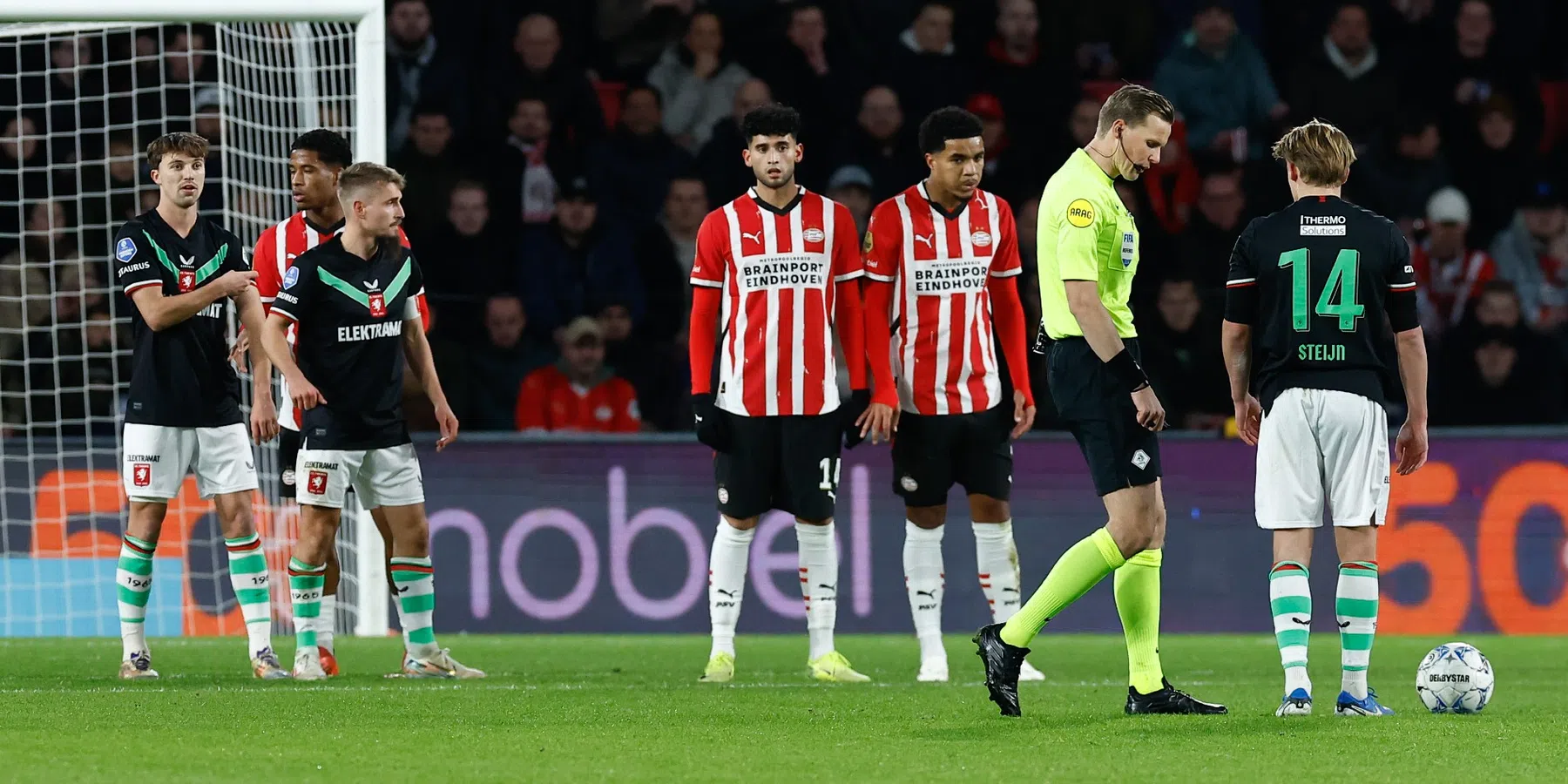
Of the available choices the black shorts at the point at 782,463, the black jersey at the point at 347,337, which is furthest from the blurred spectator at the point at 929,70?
the black jersey at the point at 347,337

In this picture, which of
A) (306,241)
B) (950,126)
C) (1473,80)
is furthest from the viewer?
(1473,80)

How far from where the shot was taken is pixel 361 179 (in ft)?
24.8

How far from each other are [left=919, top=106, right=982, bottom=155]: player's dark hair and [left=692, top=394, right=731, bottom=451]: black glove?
1313 mm

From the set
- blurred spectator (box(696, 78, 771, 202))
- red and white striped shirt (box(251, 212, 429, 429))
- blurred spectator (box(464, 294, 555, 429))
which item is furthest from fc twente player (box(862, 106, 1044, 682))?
blurred spectator (box(696, 78, 771, 202))

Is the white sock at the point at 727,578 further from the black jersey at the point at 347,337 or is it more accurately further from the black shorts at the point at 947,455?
the black jersey at the point at 347,337

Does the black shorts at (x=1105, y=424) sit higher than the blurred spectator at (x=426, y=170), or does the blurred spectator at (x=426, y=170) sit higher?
Result: the blurred spectator at (x=426, y=170)

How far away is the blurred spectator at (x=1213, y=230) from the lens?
12.6 meters

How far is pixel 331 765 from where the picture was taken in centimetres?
496

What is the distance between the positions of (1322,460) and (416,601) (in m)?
3.64

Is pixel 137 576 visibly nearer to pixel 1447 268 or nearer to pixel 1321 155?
pixel 1321 155

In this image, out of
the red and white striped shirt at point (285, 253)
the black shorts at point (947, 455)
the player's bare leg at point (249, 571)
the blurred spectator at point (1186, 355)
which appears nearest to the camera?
the player's bare leg at point (249, 571)

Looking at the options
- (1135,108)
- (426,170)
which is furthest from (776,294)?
(426,170)

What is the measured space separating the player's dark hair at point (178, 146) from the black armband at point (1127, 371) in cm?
376

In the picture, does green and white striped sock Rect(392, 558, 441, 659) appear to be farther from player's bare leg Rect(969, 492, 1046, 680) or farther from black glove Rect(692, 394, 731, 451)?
player's bare leg Rect(969, 492, 1046, 680)
